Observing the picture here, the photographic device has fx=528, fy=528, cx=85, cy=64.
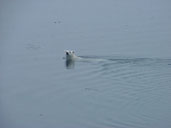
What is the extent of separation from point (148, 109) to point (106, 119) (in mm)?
869

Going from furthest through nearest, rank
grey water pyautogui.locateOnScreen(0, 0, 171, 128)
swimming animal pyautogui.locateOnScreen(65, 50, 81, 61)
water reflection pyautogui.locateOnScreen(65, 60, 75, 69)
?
swimming animal pyautogui.locateOnScreen(65, 50, 81, 61), water reflection pyautogui.locateOnScreen(65, 60, 75, 69), grey water pyautogui.locateOnScreen(0, 0, 171, 128)

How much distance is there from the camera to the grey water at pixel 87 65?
8758 millimetres

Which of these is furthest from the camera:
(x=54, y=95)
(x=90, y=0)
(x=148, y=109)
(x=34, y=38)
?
(x=90, y=0)

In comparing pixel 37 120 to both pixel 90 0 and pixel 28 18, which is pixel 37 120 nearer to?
pixel 28 18

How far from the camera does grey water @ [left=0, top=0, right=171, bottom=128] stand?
28.7ft

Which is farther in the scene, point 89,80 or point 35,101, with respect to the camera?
point 89,80

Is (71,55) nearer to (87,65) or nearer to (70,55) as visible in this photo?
(70,55)

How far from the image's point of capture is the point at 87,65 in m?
11.4

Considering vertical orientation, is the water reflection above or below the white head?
below

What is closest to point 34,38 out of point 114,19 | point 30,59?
point 30,59

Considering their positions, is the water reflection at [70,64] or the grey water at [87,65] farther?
the water reflection at [70,64]

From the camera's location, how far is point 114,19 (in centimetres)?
1552

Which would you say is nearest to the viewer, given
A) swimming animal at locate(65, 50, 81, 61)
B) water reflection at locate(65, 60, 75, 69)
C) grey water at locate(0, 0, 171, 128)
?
grey water at locate(0, 0, 171, 128)

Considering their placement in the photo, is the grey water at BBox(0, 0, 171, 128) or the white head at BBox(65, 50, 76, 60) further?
the white head at BBox(65, 50, 76, 60)
